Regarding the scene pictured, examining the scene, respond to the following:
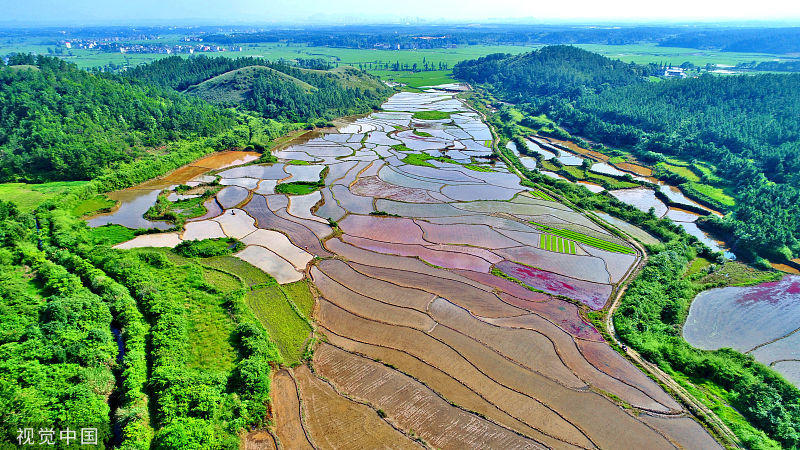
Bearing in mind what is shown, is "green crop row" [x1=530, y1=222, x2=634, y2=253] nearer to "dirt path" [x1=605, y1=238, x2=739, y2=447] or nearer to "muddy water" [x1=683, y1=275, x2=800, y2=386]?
"muddy water" [x1=683, y1=275, x2=800, y2=386]

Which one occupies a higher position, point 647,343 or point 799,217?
point 799,217

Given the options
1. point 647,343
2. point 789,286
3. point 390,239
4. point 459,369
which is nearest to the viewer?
point 459,369

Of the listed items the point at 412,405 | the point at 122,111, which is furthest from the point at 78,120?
the point at 412,405

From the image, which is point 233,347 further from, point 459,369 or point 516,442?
point 516,442

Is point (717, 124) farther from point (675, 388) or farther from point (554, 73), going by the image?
point (675, 388)

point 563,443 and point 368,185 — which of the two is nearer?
point 563,443

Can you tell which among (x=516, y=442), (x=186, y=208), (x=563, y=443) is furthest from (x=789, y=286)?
(x=186, y=208)

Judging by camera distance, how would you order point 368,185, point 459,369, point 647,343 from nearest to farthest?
point 459,369 → point 647,343 → point 368,185
